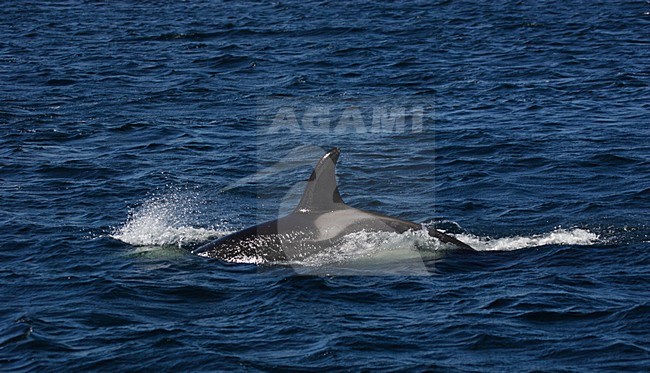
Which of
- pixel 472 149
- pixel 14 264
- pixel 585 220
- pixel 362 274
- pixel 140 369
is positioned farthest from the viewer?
pixel 472 149

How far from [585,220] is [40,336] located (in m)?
10.5

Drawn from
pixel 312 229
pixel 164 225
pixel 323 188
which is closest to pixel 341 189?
pixel 164 225

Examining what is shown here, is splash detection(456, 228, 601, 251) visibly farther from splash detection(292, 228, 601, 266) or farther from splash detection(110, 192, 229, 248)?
splash detection(110, 192, 229, 248)

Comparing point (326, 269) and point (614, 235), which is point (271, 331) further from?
point (614, 235)

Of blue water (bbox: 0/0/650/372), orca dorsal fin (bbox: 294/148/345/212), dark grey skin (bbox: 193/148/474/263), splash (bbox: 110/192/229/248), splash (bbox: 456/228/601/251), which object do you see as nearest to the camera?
blue water (bbox: 0/0/650/372)

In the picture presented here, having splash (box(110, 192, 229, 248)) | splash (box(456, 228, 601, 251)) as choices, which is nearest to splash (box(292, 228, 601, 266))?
splash (box(456, 228, 601, 251))

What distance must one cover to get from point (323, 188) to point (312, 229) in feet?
2.35

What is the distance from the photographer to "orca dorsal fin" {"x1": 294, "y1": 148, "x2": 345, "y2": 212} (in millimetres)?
18094

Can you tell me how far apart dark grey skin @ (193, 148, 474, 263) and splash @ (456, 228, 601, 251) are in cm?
62

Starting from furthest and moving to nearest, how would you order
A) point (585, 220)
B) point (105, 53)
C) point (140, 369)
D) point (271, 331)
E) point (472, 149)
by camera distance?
point (105, 53) → point (472, 149) → point (585, 220) → point (271, 331) → point (140, 369)

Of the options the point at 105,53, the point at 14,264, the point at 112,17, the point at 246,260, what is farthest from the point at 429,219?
the point at 112,17

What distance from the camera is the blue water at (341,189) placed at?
586 inches

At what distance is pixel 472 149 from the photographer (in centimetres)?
2725

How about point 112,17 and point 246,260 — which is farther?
point 112,17
